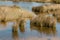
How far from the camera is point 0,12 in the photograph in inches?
708

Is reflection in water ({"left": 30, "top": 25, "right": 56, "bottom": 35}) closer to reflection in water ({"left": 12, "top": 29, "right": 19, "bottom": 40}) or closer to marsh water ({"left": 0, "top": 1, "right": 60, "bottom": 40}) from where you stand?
marsh water ({"left": 0, "top": 1, "right": 60, "bottom": 40})

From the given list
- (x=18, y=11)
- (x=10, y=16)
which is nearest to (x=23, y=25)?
(x=10, y=16)

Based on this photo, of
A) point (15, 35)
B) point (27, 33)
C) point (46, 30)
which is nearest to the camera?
point (15, 35)

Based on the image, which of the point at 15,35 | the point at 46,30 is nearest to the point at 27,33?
the point at 15,35

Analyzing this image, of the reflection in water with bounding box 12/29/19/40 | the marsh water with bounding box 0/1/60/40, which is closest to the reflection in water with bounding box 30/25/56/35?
the marsh water with bounding box 0/1/60/40

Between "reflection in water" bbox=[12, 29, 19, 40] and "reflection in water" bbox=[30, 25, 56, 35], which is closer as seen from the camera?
"reflection in water" bbox=[12, 29, 19, 40]

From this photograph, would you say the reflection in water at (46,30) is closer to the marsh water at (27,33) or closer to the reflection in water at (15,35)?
the marsh water at (27,33)

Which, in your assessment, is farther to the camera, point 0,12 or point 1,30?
point 0,12

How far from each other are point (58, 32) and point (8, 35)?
3.10 metres

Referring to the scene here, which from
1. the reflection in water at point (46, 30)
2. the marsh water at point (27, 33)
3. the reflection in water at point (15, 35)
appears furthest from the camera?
the reflection in water at point (46, 30)

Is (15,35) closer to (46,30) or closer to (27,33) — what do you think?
(27,33)

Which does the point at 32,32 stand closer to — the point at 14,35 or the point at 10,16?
the point at 14,35

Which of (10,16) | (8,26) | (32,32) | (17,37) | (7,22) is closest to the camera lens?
(17,37)

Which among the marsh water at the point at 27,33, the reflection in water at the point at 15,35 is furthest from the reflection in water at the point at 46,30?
the reflection in water at the point at 15,35
